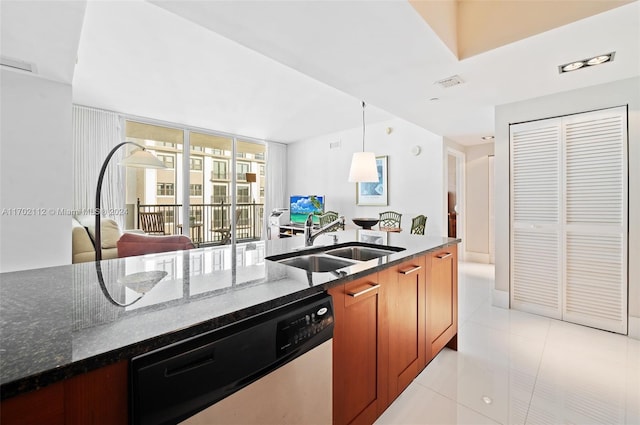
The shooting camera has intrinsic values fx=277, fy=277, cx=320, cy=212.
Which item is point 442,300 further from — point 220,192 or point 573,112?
point 220,192

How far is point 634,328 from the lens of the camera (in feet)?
7.93

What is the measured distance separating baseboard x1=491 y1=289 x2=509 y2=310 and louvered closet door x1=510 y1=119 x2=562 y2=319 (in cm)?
6

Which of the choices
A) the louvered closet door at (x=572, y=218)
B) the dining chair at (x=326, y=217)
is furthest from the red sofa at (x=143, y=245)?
the louvered closet door at (x=572, y=218)

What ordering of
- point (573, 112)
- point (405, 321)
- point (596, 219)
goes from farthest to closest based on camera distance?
point (573, 112) < point (596, 219) < point (405, 321)

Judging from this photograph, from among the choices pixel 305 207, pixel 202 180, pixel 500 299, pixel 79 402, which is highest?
pixel 202 180

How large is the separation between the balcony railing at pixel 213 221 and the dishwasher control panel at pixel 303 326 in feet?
16.7

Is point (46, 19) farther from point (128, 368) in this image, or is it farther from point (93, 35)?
point (128, 368)

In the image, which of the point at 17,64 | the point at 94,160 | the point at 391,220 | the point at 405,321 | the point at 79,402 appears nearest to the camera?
the point at 79,402

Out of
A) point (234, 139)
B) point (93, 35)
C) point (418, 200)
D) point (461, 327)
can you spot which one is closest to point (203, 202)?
point (234, 139)

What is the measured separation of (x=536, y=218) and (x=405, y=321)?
92.5 inches

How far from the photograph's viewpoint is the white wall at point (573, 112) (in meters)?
2.41

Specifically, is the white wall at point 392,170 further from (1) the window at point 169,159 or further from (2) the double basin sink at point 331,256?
(2) the double basin sink at point 331,256

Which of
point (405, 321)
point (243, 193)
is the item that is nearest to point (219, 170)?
point (243, 193)

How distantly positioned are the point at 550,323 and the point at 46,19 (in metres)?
4.63
